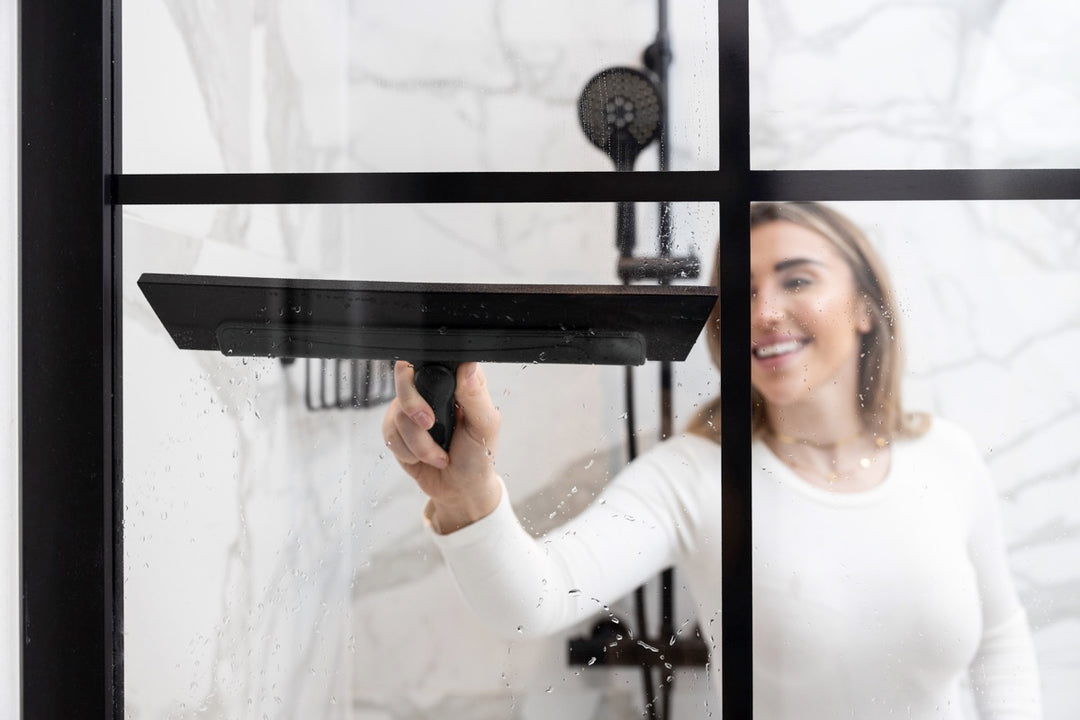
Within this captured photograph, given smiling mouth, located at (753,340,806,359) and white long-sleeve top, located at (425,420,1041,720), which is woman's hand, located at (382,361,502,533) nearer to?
white long-sleeve top, located at (425,420,1041,720)

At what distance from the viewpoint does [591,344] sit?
0.79 m

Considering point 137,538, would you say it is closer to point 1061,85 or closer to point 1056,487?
point 1056,487

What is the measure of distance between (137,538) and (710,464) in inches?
26.8

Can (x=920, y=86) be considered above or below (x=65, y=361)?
above

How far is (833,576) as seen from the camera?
80 cm

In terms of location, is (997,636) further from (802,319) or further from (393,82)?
(393,82)

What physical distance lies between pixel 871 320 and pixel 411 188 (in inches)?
21.1

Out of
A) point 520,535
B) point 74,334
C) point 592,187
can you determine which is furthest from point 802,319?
point 74,334

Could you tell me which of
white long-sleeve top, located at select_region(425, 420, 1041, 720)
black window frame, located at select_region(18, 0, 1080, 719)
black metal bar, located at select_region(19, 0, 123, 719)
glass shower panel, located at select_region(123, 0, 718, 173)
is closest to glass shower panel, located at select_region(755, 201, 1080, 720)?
white long-sleeve top, located at select_region(425, 420, 1041, 720)

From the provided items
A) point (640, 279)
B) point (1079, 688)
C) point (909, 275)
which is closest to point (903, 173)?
point (909, 275)

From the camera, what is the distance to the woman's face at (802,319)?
80 cm

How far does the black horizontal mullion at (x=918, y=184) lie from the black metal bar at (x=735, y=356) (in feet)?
0.12

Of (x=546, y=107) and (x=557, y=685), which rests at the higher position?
(x=546, y=107)

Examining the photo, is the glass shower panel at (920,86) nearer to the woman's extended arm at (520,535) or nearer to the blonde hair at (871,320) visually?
the blonde hair at (871,320)
